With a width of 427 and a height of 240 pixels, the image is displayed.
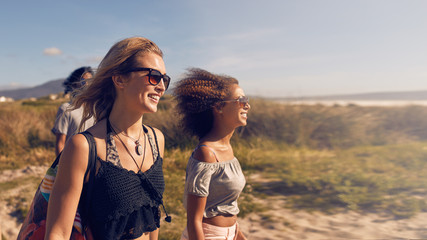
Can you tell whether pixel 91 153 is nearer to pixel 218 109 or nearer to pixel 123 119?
pixel 123 119

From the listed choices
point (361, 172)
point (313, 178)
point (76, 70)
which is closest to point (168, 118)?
point (313, 178)

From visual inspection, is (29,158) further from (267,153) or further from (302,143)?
(302,143)

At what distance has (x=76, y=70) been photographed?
14.4ft

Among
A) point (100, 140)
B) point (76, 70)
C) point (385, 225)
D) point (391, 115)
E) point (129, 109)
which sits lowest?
point (385, 225)

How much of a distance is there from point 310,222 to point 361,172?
155 inches

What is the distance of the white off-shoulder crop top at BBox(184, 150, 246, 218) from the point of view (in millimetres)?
2159

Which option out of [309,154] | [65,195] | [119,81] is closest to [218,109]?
[119,81]

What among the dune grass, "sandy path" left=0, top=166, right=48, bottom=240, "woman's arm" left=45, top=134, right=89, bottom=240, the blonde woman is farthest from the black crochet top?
"sandy path" left=0, top=166, right=48, bottom=240

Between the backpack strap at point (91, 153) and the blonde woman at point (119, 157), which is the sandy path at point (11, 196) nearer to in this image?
the blonde woman at point (119, 157)

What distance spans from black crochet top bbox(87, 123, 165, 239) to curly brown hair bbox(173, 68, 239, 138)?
0.84m

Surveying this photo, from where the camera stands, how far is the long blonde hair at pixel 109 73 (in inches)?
68.1

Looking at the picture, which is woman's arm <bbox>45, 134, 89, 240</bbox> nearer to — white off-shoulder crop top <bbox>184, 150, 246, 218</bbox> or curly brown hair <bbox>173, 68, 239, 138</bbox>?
white off-shoulder crop top <bbox>184, 150, 246, 218</bbox>

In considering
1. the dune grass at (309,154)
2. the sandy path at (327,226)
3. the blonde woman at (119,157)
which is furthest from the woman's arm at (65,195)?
the sandy path at (327,226)

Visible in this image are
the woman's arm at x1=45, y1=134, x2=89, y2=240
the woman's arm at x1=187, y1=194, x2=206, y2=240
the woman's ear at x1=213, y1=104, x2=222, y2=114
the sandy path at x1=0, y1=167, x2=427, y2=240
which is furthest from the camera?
the sandy path at x1=0, y1=167, x2=427, y2=240
